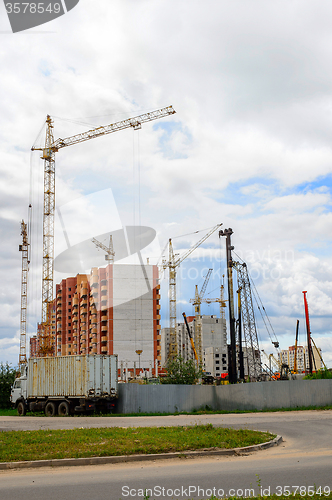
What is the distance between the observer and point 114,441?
14094mm

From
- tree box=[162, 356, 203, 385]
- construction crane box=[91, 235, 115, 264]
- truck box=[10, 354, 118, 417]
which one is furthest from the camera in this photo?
construction crane box=[91, 235, 115, 264]

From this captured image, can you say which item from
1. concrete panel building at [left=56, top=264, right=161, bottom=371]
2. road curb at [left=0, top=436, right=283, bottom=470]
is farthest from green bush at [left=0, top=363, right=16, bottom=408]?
concrete panel building at [left=56, top=264, right=161, bottom=371]

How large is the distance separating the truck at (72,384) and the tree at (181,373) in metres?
7.13

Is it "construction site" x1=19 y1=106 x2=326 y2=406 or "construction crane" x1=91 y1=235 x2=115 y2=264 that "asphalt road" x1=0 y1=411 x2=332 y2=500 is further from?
"construction crane" x1=91 y1=235 x2=115 y2=264

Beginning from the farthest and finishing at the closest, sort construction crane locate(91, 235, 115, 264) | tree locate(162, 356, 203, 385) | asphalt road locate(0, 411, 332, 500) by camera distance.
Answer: construction crane locate(91, 235, 115, 264) < tree locate(162, 356, 203, 385) < asphalt road locate(0, 411, 332, 500)

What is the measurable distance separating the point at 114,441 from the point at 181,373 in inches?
926

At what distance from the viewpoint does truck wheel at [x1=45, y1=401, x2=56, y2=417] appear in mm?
30806

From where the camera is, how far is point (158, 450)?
12.7 metres

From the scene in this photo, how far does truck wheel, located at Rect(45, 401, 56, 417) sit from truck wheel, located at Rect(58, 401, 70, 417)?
2.20ft

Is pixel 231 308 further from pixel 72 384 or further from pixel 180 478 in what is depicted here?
pixel 180 478

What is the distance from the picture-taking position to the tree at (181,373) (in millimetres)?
36938

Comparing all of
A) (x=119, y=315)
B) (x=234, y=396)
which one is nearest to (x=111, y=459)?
(x=234, y=396)

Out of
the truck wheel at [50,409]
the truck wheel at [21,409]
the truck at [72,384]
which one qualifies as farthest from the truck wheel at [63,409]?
the truck wheel at [21,409]

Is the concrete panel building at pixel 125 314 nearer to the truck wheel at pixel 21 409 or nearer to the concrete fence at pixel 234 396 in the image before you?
the truck wheel at pixel 21 409
